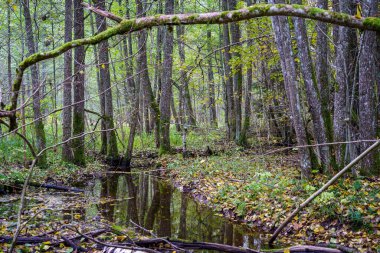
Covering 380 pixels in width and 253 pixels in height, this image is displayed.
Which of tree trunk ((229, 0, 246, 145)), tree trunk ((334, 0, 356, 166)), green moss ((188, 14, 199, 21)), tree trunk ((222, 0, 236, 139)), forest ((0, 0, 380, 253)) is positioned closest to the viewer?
green moss ((188, 14, 199, 21))

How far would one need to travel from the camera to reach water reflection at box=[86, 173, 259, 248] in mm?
7074

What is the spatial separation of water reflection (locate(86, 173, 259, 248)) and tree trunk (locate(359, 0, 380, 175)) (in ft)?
10.7

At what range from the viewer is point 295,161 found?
1245 cm

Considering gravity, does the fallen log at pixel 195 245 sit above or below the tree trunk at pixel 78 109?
below

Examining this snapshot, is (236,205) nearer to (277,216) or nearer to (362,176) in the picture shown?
(277,216)

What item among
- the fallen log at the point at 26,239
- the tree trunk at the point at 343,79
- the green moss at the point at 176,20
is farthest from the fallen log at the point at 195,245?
the tree trunk at the point at 343,79

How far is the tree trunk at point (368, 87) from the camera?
730 cm

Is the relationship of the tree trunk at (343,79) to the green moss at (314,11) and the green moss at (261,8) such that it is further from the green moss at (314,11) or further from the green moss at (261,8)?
the green moss at (261,8)

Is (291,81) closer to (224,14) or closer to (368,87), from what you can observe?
(368,87)

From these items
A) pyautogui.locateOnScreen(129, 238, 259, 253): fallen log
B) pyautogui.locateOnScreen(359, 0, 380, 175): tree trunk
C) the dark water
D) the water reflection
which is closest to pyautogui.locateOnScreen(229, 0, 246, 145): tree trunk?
the water reflection

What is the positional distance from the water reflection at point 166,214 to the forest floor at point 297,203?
464 millimetres

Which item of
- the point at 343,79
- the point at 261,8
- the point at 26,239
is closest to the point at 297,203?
the point at 343,79

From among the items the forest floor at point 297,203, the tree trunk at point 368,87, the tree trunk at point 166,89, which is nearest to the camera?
the forest floor at point 297,203

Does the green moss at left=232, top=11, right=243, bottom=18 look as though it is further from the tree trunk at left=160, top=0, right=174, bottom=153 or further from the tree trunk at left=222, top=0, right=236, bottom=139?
the tree trunk at left=222, top=0, right=236, bottom=139
